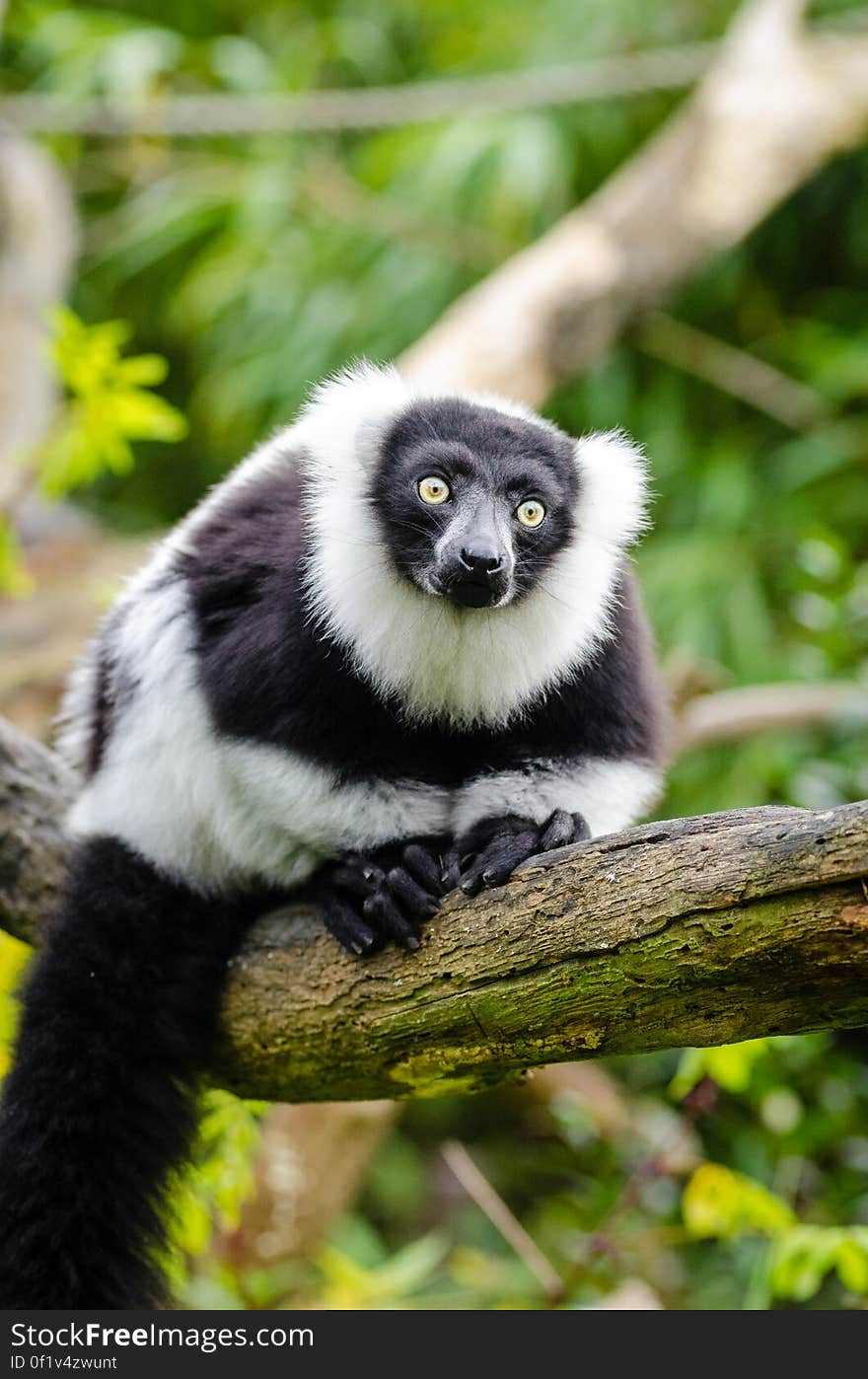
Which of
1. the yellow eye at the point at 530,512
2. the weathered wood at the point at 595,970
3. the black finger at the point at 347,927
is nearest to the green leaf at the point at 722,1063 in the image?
the weathered wood at the point at 595,970

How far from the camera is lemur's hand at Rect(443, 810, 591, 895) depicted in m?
2.66

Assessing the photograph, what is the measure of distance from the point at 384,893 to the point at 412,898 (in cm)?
7

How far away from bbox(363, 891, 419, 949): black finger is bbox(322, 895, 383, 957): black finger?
31 millimetres

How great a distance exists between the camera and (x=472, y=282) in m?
7.86

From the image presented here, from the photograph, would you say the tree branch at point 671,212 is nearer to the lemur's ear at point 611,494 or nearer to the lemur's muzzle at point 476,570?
the lemur's ear at point 611,494

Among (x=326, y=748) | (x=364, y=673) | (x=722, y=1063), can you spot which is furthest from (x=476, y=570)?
(x=722, y=1063)

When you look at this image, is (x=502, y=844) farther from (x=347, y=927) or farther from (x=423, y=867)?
(x=347, y=927)

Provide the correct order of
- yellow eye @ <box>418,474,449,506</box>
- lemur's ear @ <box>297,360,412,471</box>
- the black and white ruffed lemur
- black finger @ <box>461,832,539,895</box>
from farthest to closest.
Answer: lemur's ear @ <box>297,360,412,471</box>, yellow eye @ <box>418,474,449,506</box>, the black and white ruffed lemur, black finger @ <box>461,832,539,895</box>

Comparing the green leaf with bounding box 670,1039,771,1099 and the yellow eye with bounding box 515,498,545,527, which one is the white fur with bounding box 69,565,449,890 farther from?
the green leaf with bounding box 670,1039,771,1099

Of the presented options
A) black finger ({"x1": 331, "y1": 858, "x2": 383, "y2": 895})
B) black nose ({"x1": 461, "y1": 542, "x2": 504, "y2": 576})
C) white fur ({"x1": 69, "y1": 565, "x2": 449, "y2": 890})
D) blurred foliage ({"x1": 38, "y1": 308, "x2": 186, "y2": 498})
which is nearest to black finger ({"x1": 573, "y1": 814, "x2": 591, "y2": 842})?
white fur ({"x1": 69, "y1": 565, "x2": 449, "y2": 890})

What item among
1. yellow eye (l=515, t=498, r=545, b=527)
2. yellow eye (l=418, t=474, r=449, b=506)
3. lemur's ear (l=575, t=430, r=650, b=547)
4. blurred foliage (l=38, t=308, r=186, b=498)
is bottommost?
lemur's ear (l=575, t=430, r=650, b=547)

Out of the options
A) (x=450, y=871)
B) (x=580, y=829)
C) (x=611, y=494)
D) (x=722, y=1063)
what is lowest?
(x=722, y=1063)

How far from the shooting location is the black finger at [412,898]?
2.75 m
